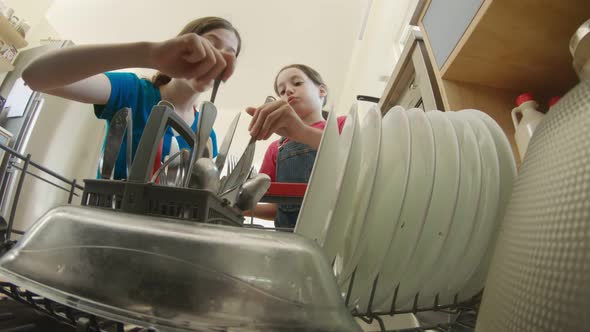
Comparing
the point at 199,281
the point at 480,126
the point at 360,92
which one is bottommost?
the point at 199,281

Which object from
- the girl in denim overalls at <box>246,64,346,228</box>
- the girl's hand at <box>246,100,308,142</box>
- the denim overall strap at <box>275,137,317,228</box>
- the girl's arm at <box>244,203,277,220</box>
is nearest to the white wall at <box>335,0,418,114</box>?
the girl in denim overalls at <box>246,64,346,228</box>

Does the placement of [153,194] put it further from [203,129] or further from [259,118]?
[259,118]

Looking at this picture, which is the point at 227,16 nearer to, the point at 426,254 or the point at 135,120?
the point at 135,120

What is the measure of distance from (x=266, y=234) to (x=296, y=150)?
2.75 ft

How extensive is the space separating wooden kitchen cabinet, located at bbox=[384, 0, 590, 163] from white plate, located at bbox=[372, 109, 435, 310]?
24 cm

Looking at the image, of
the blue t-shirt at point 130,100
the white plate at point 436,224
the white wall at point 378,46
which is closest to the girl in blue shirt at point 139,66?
the blue t-shirt at point 130,100

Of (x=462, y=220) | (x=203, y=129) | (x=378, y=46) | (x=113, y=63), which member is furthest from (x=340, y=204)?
(x=378, y=46)

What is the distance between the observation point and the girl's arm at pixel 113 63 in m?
0.42

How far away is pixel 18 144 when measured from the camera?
1.77 m

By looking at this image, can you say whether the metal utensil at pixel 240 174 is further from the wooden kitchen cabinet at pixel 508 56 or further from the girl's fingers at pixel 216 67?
the wooden kitchen cabinet at pixel 508 56

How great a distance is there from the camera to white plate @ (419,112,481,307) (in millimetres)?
305

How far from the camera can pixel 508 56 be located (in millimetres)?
479

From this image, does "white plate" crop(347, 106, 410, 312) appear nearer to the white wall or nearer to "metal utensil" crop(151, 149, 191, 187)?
"metal utensil" crop(151, 149, 191, 187)

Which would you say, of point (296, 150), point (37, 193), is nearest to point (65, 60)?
point (296, 150)
